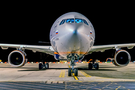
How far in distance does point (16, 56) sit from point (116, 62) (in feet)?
29.6

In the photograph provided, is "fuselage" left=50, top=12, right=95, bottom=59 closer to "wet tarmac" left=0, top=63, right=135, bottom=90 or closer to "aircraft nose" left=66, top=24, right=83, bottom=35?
"aircraft nose" left=66, top=24, right=83, bottom=35

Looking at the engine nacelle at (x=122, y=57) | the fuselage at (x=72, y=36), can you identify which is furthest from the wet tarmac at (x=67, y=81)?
the engine nacelle at (x=122, y=57)

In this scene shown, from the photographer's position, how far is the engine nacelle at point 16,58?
1516 centimetres

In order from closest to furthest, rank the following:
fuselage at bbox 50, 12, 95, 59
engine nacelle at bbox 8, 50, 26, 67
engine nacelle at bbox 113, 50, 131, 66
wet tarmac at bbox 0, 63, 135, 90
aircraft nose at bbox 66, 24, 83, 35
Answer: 1. wet tarmac at bbox 0, 63, 135, 90
2. aircraft nose at bbox 66, 24, 83, 35
3. fuselage at bbox 50, 12, 95, 59
4. engine nacelle at bbox 113, 50, 131, 66
5. engine nacelle at bbox 8, 50, 26, 67

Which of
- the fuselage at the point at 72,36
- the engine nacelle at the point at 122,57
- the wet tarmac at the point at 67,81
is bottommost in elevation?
the wet tarmac at the point at 67,81

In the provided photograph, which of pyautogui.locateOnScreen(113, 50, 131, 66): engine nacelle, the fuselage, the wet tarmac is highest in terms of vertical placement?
the fuselage

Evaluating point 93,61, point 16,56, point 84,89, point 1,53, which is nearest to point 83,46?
point 84,89

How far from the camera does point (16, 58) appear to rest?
15508 millimetres

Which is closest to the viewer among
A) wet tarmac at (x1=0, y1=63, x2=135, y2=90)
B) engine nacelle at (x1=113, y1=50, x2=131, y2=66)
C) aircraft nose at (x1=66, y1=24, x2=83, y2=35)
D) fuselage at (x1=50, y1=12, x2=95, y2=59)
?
wet tarmac at (x1=0, y1=63, x2=135, y2=90)

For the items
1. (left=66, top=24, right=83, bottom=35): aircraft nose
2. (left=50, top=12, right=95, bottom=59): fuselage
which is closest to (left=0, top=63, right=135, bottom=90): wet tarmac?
(left=50, top=12, right=95, bottom=59): fuselage

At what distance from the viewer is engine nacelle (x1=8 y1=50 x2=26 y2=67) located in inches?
597

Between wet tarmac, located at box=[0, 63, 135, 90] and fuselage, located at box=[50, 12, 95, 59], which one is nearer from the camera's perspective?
wet tarmac, located at box=[0, 63, 135, 90]

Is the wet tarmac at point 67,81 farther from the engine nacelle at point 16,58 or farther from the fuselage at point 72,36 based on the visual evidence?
the engine nacelle at point 16,58

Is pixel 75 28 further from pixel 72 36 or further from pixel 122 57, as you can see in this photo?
pixel 122 57
